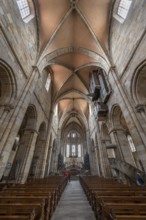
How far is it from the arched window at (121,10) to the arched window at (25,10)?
7434 mm

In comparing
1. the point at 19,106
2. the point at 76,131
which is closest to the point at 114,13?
the point at 19,106

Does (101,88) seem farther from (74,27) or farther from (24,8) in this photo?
(24,8)

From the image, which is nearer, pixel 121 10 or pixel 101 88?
pixel 121 10

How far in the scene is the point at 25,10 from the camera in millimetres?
10250

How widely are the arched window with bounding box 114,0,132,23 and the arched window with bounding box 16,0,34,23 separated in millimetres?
7434

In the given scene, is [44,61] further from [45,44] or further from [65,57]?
[65,57]

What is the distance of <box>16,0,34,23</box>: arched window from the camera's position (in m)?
9.73

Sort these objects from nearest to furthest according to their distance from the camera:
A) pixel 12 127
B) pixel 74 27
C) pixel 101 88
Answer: pixel 12 127
pixel 101 88
pixel 74 27

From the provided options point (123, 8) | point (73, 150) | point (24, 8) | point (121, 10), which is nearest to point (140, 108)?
point (123, 8)

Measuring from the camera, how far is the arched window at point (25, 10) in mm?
9731

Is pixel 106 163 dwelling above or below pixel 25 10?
below

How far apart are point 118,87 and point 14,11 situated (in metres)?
9.06

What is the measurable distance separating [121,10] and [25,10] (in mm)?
8029

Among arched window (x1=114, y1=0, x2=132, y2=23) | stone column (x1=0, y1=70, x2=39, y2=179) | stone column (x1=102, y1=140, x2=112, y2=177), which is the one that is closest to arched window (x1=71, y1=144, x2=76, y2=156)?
stone column (x1=102, y1=140, x2=112, y2=177)
